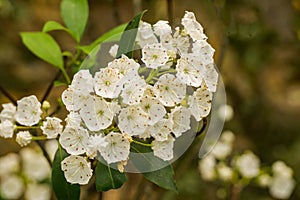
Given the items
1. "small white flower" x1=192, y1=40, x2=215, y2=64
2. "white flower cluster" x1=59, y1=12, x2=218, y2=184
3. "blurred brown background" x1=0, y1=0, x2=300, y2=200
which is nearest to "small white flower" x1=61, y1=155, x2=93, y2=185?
"white flower cluster" x1=59, y1=12, x2=218, y2=184

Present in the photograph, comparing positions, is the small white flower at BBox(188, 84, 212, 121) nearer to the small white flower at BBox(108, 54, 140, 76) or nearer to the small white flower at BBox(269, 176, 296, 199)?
the small white flower at BBox(108, 54, 140, 76)

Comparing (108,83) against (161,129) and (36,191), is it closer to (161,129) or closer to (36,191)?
(161,129)

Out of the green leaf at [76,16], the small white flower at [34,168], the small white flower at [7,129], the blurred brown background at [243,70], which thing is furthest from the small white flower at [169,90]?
the blurred brown background at [243,70]

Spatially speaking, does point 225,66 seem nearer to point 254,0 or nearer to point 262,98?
point 262,98

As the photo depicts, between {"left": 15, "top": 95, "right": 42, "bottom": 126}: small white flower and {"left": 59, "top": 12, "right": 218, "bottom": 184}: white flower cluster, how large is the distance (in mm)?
86

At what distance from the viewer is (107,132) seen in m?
0.77

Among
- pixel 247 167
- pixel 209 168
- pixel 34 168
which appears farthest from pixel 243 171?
pixel 34 168

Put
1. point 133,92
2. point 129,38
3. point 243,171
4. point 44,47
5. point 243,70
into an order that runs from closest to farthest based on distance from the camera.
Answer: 1. point 133,92
2. point 129,38
3. point 44,47
4. point 243,171
5. point 243,70

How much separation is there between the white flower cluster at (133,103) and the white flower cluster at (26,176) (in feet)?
1.97

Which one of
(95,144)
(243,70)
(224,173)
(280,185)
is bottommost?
(243,70)

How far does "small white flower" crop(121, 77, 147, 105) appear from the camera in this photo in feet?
2.40

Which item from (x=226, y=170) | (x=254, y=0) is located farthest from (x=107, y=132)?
(x=254, y=0)

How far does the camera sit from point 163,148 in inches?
31.2

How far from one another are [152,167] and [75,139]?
143mm
